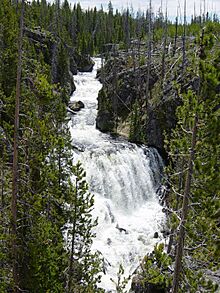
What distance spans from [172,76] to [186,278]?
27554 mm

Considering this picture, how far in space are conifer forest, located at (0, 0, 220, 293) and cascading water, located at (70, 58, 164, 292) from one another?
0.09m

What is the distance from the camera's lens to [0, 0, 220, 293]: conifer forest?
940 centimetres

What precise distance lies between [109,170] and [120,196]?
6.88ft

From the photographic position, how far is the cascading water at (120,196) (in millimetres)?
20984

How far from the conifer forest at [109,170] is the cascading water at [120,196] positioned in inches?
3.4

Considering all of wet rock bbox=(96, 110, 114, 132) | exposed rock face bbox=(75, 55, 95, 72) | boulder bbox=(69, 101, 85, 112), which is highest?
exposed rock face bbox=(75, 55, 95, 72)

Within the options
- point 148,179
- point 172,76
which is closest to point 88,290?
point 148,179

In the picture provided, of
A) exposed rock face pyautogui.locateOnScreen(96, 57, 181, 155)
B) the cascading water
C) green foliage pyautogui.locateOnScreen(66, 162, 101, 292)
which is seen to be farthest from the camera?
exposed rock face pyautogui.locateOnScreen(96, 57, 181, 155)

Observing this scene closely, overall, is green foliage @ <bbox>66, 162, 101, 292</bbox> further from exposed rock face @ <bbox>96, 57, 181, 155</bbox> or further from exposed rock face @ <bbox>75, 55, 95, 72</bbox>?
exposed rock face @ <bbox>75, 55, 95, 72</bbox>

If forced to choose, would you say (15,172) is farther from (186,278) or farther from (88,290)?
(88,290)

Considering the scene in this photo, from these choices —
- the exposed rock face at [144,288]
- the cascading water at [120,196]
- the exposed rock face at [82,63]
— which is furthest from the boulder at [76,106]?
the exposed rock face at [144,288]

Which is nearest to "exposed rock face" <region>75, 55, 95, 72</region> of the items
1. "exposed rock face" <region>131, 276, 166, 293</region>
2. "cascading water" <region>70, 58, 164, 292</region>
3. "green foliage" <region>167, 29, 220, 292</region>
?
"cascading water" <region>70, 58, 164, 292</region>

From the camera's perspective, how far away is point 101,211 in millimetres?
23984

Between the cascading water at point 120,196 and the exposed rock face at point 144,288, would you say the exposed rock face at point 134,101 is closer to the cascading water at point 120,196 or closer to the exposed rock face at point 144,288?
the cascading water at point 120,196
